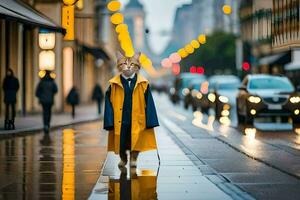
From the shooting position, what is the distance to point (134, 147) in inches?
440

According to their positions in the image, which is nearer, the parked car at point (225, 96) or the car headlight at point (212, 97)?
the parked car at point (225, 96)

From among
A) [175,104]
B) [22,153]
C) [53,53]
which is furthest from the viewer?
[175,104]

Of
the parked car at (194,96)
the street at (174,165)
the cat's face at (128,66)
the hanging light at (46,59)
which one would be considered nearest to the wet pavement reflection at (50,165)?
the street at (174,165)

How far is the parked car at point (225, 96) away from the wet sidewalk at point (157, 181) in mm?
17327

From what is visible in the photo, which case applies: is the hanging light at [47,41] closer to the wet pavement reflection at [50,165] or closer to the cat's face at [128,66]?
the wet pavement reflection at [50,165]

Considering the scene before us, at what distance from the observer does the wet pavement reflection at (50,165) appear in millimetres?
9227

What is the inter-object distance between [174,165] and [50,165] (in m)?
2.05

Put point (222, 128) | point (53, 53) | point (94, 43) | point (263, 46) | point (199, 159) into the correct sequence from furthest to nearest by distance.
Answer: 1. point (263, 46)
2. point (94, 43)
3. point (53, 53)
4. point (222, 128)
5. point (199, 159)

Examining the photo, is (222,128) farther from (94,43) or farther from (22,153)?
(94,43)

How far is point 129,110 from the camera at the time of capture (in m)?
11.2

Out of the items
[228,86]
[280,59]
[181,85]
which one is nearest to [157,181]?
[228,86]

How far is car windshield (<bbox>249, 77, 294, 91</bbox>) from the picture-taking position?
81.5 feet

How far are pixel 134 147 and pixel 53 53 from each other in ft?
68.0

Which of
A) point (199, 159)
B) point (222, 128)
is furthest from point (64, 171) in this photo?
point (222, 128)
